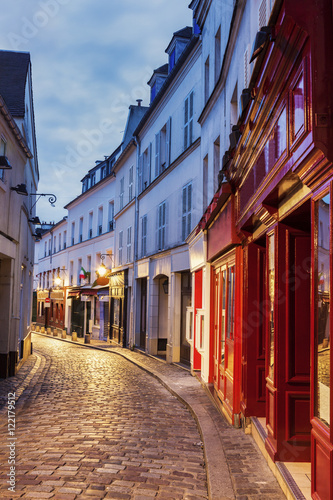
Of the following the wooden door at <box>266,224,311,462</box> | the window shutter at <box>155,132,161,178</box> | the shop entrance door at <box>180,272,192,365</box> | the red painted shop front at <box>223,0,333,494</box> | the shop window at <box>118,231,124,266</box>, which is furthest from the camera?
the shop window at <box>118,231,124,266</box>

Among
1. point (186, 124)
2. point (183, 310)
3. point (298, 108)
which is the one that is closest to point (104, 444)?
point (298, 108)

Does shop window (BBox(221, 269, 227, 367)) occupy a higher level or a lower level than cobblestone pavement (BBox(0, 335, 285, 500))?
higher

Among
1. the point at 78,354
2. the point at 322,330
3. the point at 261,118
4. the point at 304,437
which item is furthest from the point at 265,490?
the point at 78,354

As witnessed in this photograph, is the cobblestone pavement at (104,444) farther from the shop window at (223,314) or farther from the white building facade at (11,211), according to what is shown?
the white building facade at (11,211)

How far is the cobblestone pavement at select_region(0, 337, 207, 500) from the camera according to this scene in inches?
189

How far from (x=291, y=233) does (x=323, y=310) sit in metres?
1.70

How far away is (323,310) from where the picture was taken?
3.54 metres

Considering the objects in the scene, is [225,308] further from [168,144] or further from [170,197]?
[168,144]

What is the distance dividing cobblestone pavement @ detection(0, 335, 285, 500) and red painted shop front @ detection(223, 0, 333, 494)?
1.85 ft

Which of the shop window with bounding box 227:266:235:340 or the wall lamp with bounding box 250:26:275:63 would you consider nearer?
the wall lamp with bounding box 250:26:275:63

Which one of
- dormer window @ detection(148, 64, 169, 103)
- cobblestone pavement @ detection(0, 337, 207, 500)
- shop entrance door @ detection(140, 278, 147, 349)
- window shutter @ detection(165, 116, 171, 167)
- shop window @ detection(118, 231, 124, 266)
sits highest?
dormer window @ detection(148, 64, 169, 103)

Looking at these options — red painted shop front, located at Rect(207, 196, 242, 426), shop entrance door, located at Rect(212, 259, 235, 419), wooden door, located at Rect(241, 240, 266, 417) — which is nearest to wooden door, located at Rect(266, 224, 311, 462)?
wooden door, located at Rect(241, 240, 266, 417)

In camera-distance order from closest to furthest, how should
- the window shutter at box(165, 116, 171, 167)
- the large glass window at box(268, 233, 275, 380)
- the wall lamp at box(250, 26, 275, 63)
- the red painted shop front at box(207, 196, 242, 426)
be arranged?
the wall lamp at box(250, 26, 275, 63) < the large glass window at box(268, 233, 275, 380) < the red painted shop front at box(207, 196, 242, 426) < the window shutter at box(165, 116, 171, 167)

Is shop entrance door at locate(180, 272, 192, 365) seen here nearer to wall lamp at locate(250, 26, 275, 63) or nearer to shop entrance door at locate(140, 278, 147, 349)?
shop entrance door at locate(140, 278, 147, 349)
